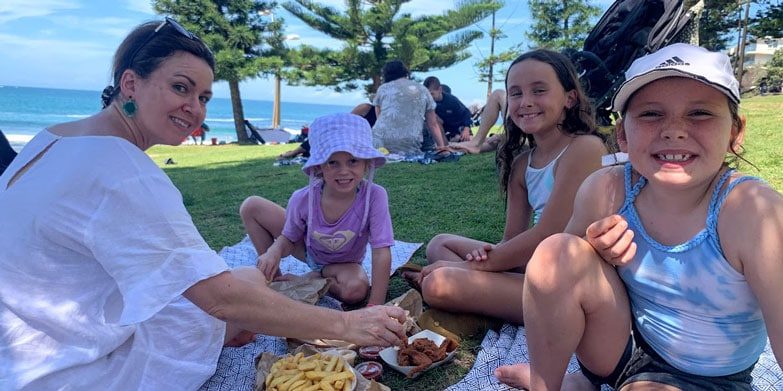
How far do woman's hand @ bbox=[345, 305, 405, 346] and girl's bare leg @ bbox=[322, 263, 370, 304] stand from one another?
118cm

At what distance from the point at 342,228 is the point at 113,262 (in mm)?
1558

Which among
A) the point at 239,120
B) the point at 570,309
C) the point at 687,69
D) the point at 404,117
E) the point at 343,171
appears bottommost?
the point at 239,120

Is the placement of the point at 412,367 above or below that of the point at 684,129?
below

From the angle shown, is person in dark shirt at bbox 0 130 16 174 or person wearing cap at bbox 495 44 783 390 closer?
person wearing cap at bbox 495 44 783 390

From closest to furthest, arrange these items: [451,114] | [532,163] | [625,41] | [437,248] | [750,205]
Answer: [750,205], [532,163], [437,248], [625,41], [451,114]

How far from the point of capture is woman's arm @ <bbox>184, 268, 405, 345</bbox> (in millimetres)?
1613

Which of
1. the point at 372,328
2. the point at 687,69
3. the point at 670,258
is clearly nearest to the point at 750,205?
the point at 670,258

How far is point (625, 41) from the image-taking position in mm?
4926

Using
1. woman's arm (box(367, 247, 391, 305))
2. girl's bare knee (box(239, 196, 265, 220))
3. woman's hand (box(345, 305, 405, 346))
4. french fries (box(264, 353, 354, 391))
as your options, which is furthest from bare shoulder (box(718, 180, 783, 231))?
girl's bare knee (box(239, 196, 265, 220))

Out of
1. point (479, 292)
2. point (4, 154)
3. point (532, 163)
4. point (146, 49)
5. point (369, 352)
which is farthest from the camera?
point (4, 154)

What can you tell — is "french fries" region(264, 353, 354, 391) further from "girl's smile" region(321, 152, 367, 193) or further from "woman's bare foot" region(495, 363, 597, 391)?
"girl's smile" region(321, 152, 367, 193)

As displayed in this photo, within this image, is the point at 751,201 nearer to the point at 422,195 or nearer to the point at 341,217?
the point at 341,217

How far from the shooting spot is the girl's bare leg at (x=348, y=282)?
Result: 9.77 feet

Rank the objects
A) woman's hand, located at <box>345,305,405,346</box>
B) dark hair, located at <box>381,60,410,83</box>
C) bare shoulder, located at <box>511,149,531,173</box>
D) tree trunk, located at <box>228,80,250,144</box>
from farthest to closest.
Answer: tree trunk, located at <box>228,80,250,144</box>, dark hair, located at <box>381,60,410,83</box>, bare shoulder, located at <box>511,149,531,173</box>, woman's hand, located at <box>345,305,405,346</box>
